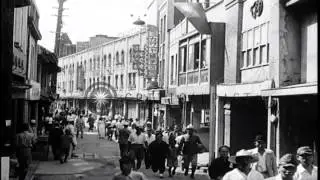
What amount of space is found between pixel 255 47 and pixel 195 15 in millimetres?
3712

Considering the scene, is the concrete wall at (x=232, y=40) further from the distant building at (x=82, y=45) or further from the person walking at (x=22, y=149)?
the distant building at (x=82, y=45)

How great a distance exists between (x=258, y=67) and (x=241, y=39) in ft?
6.37

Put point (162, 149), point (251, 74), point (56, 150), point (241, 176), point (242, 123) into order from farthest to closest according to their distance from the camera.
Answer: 1. point (242, 123)
2. point (56, 150)
3. point (251, 74)
4. point (162, 149)
5. point (241, 176)

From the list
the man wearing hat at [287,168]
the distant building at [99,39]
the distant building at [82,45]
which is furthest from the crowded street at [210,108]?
the distant building at [82,45]

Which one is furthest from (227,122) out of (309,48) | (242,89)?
(309,48)

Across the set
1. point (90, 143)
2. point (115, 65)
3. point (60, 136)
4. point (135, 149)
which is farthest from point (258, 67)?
point (115, 65)

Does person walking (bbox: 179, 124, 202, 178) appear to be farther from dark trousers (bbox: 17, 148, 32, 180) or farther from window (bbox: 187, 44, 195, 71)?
window (bbox: 187, 44, 195, 71)

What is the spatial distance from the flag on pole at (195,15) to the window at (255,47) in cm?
225

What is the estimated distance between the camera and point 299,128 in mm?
13594

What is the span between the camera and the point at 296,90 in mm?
11289

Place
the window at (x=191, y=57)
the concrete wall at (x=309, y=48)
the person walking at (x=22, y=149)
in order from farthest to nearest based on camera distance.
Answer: the window at (x=191, y=57) → the person walking at (x=22, y=149) → the concrete wall at (x=309, y=48)

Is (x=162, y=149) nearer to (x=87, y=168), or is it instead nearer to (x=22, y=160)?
(x=87, y=168)

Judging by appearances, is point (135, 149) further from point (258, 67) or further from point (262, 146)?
point (262, 146)

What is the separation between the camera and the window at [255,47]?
50.7ft
